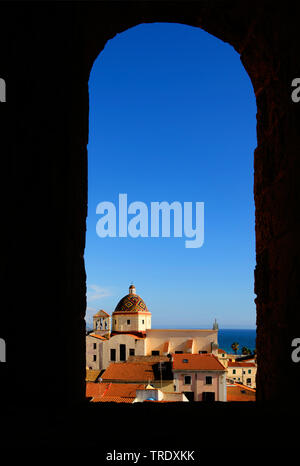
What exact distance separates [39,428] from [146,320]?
40.2 metres

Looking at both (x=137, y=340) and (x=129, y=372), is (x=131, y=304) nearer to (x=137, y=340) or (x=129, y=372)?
(x=137, y=340)

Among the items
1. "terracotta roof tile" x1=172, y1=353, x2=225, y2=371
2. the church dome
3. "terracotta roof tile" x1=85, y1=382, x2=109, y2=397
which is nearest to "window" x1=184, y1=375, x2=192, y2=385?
"terracotta roof tile" x1=172, y1=353, x2=225, y2=371

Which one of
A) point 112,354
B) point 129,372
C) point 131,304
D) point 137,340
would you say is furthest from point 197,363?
point 131,304

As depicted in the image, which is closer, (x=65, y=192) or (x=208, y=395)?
(x=65, y=192)

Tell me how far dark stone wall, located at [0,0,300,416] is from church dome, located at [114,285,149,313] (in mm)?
38659

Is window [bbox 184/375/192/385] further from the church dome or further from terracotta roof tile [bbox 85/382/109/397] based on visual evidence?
the church dome

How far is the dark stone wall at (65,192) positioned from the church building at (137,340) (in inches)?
1426

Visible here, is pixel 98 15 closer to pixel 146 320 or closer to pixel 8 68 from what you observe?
pixel 8 68

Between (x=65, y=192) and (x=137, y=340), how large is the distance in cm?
3738

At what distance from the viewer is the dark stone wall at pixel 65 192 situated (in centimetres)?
177

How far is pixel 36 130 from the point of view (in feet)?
6.10

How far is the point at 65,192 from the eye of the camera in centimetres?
193
